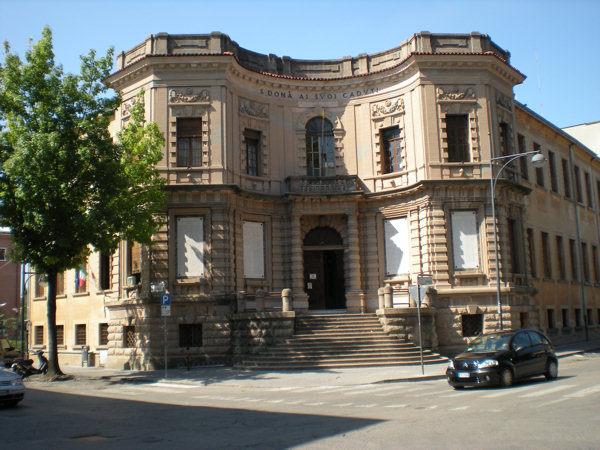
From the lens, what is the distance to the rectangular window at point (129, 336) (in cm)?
2575

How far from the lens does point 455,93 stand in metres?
27.4

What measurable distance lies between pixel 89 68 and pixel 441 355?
17.6 meters

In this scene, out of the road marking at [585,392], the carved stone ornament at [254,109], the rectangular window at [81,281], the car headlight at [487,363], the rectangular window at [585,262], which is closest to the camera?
the road marking at [585,392]

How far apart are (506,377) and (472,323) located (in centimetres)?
1069

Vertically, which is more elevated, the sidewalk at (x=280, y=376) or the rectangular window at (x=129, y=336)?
the rectangular window at (x=129, y=336)

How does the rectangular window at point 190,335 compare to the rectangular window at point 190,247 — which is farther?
the rectangular window at point 190,247

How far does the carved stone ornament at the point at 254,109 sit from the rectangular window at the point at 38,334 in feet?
61.9

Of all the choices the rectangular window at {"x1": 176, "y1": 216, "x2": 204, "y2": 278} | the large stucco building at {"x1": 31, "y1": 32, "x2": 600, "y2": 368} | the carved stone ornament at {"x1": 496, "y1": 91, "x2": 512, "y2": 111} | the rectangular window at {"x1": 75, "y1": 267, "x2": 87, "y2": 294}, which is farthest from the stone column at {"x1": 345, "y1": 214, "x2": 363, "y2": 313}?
the rectangular window at {"x1": 75, "y1": 267, "x2": 87, "y2": 294}

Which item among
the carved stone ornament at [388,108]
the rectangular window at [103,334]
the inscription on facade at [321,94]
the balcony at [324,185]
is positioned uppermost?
the inscription on facade at [321,94]

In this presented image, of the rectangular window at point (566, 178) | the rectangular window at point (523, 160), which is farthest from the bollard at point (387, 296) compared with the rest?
the rectangular window at point (566, 178)

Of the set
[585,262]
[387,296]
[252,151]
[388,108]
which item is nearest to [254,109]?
[252,151]

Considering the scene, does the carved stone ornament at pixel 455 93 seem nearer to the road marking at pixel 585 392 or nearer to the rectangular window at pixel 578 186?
the road marking at pixel 585 392

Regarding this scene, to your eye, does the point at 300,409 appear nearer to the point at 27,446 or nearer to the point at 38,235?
the point at 27,446

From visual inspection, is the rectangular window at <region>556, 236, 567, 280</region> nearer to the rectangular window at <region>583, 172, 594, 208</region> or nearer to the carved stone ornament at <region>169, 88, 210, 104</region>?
the rectangular window at <region>583, 172, 594, 208</region>
